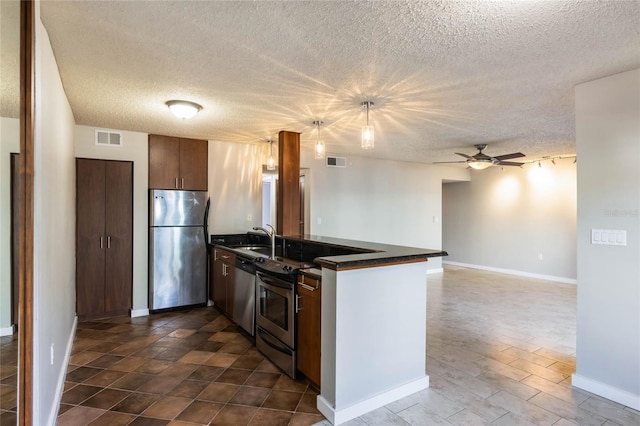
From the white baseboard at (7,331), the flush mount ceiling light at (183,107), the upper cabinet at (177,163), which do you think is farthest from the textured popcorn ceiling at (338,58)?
the white baseboard at (7,331)

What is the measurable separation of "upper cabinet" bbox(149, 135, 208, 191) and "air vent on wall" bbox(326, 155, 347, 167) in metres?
2.20

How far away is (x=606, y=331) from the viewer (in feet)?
8.34

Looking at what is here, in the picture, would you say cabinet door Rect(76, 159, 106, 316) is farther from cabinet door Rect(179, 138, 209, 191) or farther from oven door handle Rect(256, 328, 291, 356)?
oven door handle Rect(256, 328, 291, 356)

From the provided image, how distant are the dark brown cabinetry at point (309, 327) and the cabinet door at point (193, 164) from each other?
2.86 meters

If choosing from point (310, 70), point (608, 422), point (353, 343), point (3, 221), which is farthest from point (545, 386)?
point (3, 221)

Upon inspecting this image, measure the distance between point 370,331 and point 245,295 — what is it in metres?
1.76

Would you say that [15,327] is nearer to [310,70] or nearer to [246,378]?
[246,378]

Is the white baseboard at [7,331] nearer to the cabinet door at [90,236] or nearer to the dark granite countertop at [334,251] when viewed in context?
the dark granite countertop at [334,251]

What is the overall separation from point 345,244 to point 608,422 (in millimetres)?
2212

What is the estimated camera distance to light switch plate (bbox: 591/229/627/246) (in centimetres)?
246

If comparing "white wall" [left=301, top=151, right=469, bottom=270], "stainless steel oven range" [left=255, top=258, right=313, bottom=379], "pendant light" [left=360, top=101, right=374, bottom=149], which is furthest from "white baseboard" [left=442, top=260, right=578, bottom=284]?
"stainless steel oven range" [left=255, top=258, right=313, bottom=379]

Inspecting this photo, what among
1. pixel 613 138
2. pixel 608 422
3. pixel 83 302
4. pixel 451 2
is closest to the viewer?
pixel 451 2

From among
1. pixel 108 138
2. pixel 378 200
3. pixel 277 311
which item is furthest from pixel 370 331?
pixel 378 200

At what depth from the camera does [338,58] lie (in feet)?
7.63
